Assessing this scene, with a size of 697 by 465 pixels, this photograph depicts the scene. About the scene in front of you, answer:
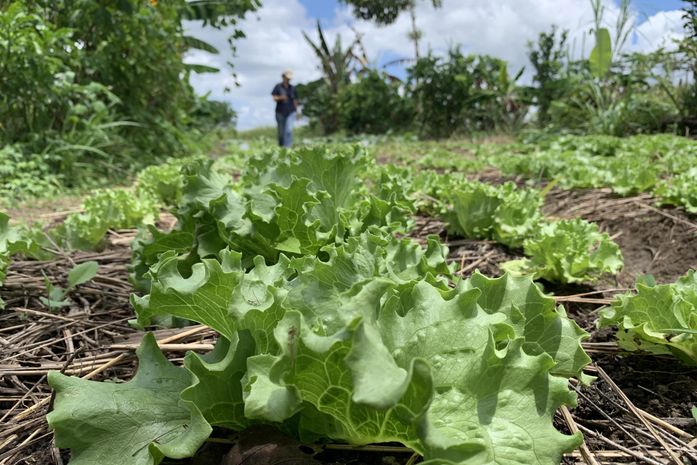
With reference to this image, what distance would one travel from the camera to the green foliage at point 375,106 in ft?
77.8

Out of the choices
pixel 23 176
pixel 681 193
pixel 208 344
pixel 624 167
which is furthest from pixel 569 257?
pixel 23 176

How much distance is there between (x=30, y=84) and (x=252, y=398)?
787 cm

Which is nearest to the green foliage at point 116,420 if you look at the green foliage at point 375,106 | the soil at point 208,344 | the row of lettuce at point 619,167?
the soil at point 208,344

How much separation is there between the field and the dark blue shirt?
12.8 meters

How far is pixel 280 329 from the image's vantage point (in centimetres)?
106

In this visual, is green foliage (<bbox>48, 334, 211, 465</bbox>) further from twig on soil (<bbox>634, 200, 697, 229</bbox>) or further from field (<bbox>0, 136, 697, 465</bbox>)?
twig on soil (<bbox>634, 200, 697, 229</bbox>)

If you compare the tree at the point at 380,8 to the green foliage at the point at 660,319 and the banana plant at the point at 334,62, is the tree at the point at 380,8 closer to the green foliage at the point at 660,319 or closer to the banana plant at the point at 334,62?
the banana plant at the point at 334,62

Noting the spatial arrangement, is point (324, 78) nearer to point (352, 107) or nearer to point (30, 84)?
point (352, 107)

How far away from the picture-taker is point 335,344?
3.31ft

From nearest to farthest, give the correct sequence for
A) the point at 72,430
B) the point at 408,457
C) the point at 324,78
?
the point at 72,430 → the point at 408,457 → the point at 324,78

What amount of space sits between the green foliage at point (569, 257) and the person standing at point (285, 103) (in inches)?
528

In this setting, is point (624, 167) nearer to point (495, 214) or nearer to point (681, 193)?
point (681, 193)

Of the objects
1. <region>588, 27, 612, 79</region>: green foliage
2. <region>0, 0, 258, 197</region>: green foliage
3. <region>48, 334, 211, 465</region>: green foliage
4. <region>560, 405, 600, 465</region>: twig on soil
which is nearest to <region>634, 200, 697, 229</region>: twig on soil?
<region>560, 405, 600, 465</region>: twig on soil

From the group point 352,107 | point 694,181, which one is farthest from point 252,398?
point 352,107
